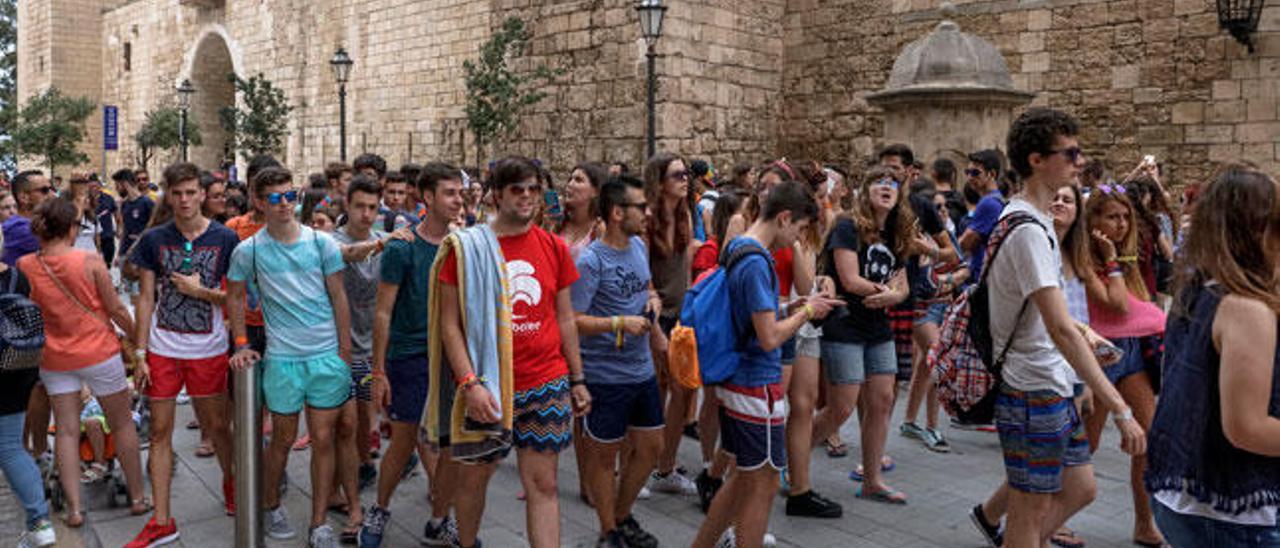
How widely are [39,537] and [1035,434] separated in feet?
13.9

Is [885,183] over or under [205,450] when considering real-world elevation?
over

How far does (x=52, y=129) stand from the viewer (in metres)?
29.5

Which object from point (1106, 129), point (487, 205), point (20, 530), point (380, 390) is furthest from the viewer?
point (1106, 129)

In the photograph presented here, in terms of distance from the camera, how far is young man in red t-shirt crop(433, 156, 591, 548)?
3.53m

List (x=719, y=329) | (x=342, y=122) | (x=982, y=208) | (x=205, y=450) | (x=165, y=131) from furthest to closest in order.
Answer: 1. (x=165, y=131)
2. (x=342, y=122)
3. (x=982, y=208)
4. (x=205, y=450)
5. (x=719, y=329)

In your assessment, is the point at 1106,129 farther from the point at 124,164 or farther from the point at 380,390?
the point at 124,164

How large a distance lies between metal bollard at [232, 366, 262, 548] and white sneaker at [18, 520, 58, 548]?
134 centimetres

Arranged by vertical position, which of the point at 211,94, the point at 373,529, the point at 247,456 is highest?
the point at 211,94

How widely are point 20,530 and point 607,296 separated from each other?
3.17m

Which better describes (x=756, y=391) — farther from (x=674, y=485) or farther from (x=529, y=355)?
(x=674, y=485)

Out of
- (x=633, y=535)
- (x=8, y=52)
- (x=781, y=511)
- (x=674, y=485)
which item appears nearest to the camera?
(x=633, y=535)

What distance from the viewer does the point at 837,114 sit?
1462 cm

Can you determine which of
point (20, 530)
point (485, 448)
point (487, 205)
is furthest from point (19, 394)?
point (487, 205)

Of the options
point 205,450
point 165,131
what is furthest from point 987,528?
point 165,131
